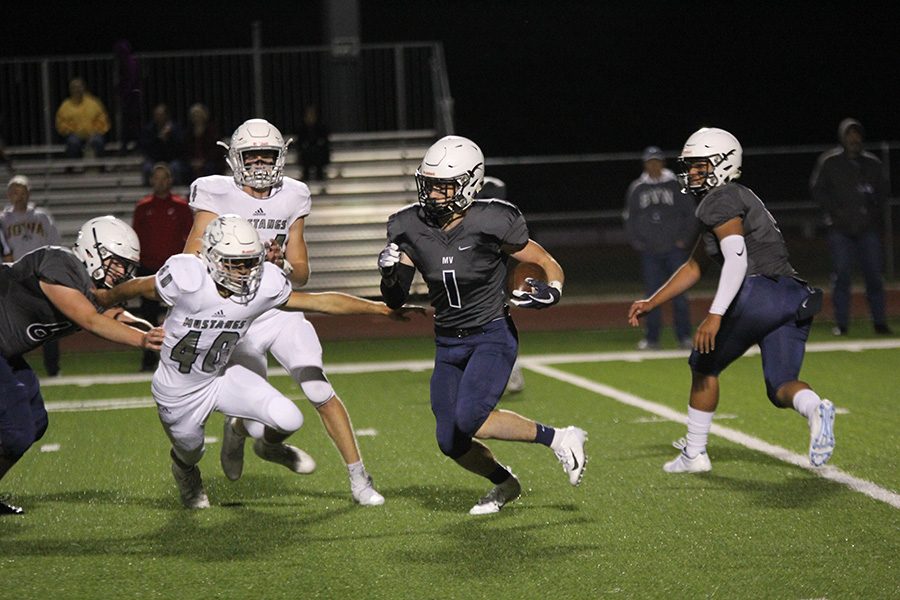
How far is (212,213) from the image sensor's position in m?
5.77

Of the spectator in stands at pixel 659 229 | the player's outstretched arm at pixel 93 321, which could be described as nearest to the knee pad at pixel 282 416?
the player's outstretched arm at pixel 93 321

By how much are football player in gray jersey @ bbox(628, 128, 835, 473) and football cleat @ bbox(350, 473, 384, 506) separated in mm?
1337

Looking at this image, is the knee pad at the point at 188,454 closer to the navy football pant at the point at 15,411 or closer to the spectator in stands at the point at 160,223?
the navy football pant at the point at 15,411

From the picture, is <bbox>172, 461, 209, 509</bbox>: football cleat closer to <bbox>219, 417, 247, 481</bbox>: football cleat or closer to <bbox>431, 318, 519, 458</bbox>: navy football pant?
<bbox>219, 417, 247, 481</bbox>: football cleat

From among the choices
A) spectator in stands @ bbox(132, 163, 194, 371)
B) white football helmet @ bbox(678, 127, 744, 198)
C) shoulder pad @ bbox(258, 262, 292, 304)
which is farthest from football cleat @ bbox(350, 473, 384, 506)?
spectator in stands @ bbox(132, 163, 194, 371)

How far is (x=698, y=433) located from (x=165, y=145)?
9794 mm

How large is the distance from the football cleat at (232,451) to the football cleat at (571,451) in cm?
144

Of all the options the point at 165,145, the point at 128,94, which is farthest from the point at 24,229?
the point at 128,94

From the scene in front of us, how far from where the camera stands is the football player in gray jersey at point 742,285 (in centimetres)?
562

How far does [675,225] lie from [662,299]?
4.80 metres

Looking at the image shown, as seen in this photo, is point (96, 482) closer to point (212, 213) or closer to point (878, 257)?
point (212, 213)

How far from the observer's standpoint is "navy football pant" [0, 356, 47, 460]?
5309 millimetres

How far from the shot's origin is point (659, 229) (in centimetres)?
1061

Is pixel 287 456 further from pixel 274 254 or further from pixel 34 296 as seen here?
pixel 34 296
